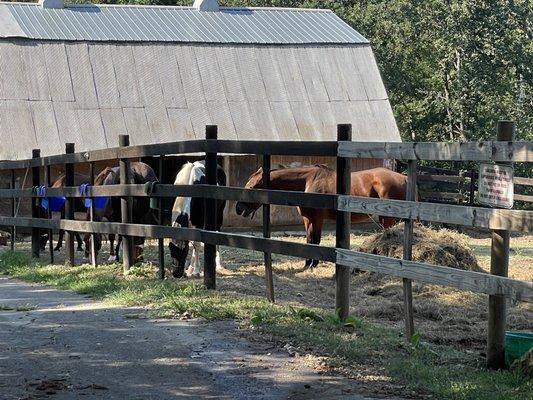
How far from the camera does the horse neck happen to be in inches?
717

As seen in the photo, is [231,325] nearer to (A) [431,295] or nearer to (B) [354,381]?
(B) [354,381]

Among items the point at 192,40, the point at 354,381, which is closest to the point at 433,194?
the point at 192,40

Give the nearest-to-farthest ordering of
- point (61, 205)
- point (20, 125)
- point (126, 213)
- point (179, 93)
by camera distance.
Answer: point (126, 213) < point (61, 205) < point (20, 125) < point (179, 93)

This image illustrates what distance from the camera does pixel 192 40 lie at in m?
29.9

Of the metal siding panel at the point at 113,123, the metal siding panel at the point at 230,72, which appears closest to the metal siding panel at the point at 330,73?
the metal siding panel at the point at 230,72

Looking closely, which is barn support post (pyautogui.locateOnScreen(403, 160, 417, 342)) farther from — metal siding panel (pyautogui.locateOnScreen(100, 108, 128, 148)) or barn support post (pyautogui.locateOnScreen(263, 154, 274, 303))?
metal siding panel (pyautogui.locateOnScreen(100, 108, 128, 148))

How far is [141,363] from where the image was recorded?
284 inches

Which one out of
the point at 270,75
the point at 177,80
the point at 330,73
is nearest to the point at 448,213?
the point at 177,80

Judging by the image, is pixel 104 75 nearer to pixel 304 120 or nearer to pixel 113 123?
pixel 113 123

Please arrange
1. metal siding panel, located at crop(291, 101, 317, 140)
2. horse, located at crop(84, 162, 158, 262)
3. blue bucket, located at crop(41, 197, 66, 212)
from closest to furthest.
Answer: horse, located at crop(84, 162, 158, 262) < blue bucket, located at crop(41, 197, 66, 212) < metal siding panel, located at crop(291, 101, 317, 140)

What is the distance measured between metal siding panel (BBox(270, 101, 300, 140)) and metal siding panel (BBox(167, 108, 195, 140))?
2.52 meters

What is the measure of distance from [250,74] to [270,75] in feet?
2.01

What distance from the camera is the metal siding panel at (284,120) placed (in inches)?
1145

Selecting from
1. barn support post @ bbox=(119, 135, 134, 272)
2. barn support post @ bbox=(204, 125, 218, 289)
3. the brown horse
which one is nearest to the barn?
the brown horse
